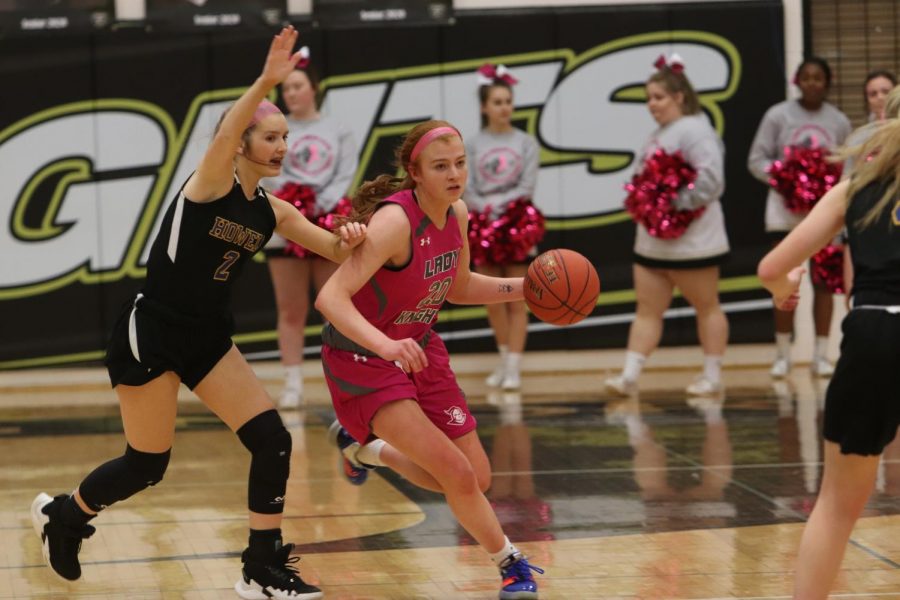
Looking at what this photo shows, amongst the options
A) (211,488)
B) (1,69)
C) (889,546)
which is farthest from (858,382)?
(1,69)

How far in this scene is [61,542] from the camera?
525 cm

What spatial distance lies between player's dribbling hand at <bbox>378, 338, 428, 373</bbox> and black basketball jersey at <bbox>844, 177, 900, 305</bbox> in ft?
4.29

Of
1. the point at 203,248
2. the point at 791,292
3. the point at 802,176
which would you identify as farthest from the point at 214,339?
the point at 802,176

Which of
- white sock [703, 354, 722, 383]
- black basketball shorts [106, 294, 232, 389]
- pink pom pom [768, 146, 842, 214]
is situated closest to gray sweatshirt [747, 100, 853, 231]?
pink pom pom [768, 146, 842, 214]

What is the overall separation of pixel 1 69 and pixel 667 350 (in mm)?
5562

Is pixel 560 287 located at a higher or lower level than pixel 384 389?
higher

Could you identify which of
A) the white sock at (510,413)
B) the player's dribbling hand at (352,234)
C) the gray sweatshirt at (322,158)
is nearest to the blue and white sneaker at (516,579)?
the player's dribbling hand at (352,234)

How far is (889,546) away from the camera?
5.70 meters

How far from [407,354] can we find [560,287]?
0.94 metres

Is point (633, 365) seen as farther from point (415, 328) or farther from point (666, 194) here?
point (415, 328)

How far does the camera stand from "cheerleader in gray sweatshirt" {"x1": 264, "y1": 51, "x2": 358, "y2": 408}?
31.7 feet

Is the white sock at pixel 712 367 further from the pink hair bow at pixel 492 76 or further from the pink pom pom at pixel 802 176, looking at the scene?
the pink hair bow at pixel 492 76

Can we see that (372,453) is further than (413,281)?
Yes

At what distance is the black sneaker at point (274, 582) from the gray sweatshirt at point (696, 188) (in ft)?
17.5
